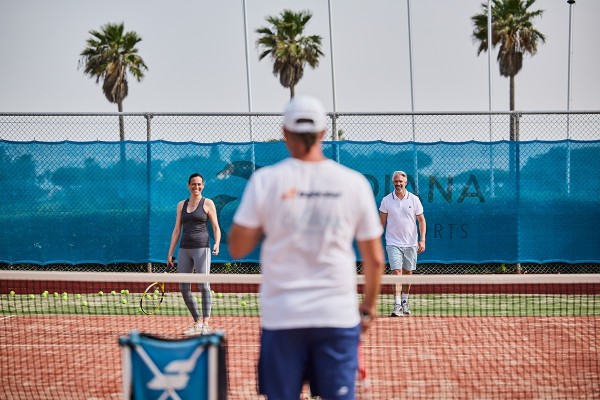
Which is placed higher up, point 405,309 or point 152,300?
point 405,309

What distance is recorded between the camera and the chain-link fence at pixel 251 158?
483 inches

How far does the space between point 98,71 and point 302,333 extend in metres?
32.3

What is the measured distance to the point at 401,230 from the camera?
10.1 metres

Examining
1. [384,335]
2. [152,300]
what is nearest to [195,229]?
[384,335]

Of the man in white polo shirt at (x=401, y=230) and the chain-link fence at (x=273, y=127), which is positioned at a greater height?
the chain-link fence at (x=273, y=127)

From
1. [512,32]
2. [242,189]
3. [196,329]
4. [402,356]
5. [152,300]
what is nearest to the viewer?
[402,356]

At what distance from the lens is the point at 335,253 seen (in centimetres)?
322

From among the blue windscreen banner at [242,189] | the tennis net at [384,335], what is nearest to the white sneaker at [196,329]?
the tennis net at [384,335]

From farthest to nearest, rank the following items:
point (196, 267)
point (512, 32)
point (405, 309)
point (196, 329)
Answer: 1. point (512, 32)
2. point (405, 309)
3. point (196, 267)
4. point (196, 329)

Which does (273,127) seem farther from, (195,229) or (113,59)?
(113,59)

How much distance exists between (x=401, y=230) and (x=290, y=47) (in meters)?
24.2

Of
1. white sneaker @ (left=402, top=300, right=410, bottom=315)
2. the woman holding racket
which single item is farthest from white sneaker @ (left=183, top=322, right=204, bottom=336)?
white sneaker @ (left=402, top=300, right=410, bottom=315)

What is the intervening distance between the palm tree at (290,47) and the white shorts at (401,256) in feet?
77.6

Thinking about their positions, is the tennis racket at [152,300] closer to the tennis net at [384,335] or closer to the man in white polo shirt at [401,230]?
the tennis net at [384,335]
